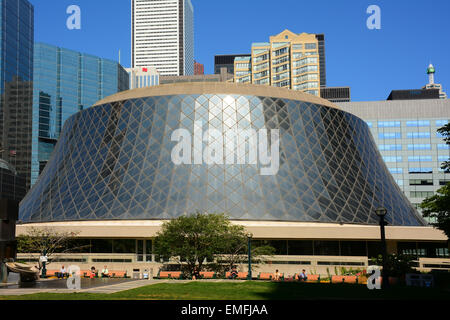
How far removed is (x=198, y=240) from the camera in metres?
41.1

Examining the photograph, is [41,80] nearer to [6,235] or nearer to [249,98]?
[249,98]

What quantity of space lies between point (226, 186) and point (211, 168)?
8.70 ft

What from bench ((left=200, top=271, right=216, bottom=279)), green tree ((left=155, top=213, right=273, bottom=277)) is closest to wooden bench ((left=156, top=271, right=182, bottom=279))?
green tree ((left=155, top=213, right=273, bottom=277))

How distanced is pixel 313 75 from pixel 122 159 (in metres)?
111

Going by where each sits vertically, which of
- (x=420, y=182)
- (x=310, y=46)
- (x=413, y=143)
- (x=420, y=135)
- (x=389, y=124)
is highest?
(x=310, y=46)

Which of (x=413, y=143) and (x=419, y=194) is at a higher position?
(x=413, y=143)

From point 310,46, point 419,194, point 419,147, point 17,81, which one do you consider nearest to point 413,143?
point 419,147

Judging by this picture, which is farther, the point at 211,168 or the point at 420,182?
the point at 420,182

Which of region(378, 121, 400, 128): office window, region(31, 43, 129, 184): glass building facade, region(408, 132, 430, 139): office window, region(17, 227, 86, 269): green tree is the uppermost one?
region(31, 43, 129, 184): glass building facade

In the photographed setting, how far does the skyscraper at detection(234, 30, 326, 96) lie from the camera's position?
513 feet

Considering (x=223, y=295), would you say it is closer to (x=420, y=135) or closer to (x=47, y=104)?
(x=420, y=135)

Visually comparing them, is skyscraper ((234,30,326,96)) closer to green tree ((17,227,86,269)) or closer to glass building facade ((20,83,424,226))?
glass building facade ((20,83,424,226))

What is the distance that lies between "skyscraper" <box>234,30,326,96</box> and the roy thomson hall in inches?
3821
